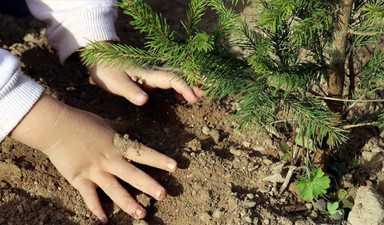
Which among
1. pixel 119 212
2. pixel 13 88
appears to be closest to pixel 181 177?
pixel 119 212

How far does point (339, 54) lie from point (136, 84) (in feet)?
3.17

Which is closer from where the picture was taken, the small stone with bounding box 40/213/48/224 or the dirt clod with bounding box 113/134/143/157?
the small stone with bounding box 40/213/48/224

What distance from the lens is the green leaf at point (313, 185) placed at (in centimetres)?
168

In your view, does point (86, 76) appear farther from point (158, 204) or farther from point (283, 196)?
point (283, 196)

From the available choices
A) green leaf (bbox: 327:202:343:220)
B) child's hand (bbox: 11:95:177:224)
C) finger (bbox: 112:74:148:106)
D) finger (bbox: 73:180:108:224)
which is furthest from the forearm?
green leaf (bbox: 327:202:343:220)

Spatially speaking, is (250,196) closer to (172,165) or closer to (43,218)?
(172,165)

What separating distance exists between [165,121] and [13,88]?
641mm

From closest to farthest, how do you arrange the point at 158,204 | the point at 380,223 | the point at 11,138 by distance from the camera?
the point at 380,223, the point at 158,204, the point at 11,138

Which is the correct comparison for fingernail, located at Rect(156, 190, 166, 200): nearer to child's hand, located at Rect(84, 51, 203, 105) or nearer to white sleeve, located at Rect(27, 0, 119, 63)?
child's hand, located at Rect(84, 51, 203, 105)

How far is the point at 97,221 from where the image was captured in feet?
5.64

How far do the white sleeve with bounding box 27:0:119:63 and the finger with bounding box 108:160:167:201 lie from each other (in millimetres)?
683

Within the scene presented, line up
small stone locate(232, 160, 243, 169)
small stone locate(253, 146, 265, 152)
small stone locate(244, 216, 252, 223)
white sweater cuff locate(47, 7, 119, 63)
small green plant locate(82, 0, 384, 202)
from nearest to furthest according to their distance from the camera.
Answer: small green plant locate(82, 0, 384, 202)
small stone locate(244, 216, 252, 223)
small stone locate(232, 160, 243, 169)
small stone locate(253, 146, 265, 152)
white sweater cuff locate(47, 7, 119, 63)

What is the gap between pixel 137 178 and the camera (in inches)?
71.3

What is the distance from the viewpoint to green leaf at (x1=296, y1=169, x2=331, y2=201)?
168cm
